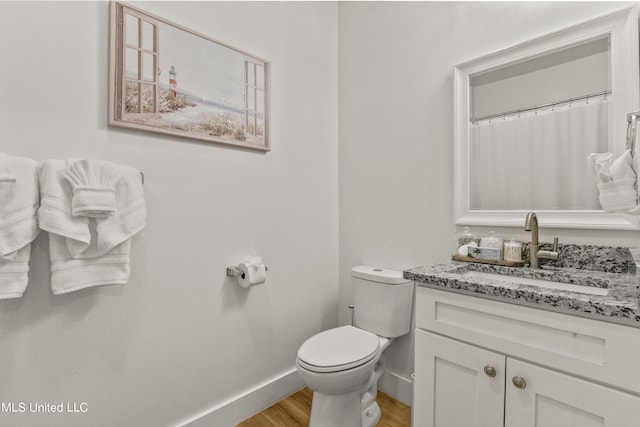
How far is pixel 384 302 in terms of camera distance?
1.75 meters

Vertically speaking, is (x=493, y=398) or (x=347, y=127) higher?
(x=347, y=127)

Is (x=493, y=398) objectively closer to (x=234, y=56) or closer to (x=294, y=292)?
(x=294, y=292)

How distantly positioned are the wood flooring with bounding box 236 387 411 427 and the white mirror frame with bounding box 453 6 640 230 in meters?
1.12

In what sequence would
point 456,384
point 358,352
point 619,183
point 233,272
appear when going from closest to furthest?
point 619,183
point 456,384
point 358,352
point 233,272

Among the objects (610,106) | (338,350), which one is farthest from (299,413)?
(610,106)

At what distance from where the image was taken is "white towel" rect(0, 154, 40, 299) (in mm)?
989

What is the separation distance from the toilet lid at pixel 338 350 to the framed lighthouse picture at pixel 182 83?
1.08 meters

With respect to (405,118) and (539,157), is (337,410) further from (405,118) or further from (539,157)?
(405,118)

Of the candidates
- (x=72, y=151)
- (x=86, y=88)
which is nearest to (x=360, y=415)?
(x=72, y=151)

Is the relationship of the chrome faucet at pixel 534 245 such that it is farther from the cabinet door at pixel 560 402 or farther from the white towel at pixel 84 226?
the white towel at pixel 84 226

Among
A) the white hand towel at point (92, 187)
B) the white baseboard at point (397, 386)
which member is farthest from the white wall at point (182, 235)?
the white baseboard at point (397, 386)

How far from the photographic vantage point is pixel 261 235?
1.80m

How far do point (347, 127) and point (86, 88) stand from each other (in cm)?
146

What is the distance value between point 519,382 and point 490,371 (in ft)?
0.26
